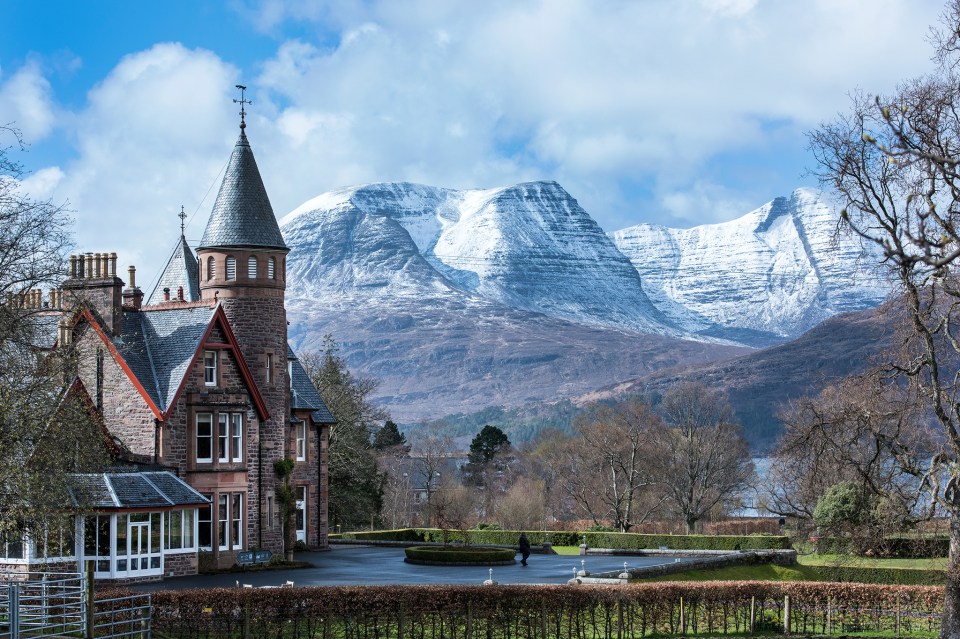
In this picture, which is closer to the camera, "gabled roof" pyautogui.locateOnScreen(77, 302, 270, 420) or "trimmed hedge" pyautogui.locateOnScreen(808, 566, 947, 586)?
"gabled roof" pyautogui.locateOnScreen(77, 302, 270, 420)

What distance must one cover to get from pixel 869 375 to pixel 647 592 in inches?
359

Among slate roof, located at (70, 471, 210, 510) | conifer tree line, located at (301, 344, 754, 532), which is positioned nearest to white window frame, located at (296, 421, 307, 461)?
slate roof, located at (70, 471, 210, 510)

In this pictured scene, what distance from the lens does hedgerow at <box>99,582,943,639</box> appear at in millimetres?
30922

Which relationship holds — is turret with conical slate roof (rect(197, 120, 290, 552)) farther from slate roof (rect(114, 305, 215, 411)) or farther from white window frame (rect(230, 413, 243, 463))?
slate roof (rect(114, 305, 215, 411))

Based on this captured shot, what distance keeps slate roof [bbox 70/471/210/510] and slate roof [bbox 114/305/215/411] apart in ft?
9.64

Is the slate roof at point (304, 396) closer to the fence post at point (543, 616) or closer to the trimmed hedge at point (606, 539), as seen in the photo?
the trimmed hedge at point (606, 539)

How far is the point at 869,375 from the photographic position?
28344 millimetres

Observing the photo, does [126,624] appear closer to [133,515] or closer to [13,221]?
[13,221]

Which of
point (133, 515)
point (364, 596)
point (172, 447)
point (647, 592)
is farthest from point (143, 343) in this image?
point (647, 592)

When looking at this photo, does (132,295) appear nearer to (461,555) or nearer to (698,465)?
(461,555)

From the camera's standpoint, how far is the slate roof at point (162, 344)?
4578 cm

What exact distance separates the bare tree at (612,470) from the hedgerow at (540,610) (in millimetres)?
46733

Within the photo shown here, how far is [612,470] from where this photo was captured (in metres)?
90.0

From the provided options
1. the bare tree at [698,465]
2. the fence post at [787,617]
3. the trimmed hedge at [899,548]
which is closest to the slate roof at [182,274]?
the trimmed hedge at [899,548]
